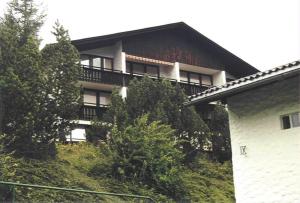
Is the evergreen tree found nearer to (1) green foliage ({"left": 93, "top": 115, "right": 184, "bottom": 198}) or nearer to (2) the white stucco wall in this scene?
(1) green foliage ({"left": 93, "top": 115, "right": 184, "bottom": 198})

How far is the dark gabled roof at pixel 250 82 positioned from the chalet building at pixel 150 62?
1426 centimetres

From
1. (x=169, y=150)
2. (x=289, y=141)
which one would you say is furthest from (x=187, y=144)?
(x=289, y=141)

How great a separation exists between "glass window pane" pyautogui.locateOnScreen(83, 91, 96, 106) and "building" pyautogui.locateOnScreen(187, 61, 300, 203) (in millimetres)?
16467

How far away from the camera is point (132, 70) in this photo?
34531mm

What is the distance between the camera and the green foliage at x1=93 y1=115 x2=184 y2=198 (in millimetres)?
19969

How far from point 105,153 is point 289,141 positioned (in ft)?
29.2

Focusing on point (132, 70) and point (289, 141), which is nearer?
point (289, 141)

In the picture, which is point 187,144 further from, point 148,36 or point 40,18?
point 148,36

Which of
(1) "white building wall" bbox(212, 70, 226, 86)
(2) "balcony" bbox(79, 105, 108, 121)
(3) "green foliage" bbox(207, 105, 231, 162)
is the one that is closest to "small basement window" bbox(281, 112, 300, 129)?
(3) "green foliage" bbox(207, 105, 231, 162)

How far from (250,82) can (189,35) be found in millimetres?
24003

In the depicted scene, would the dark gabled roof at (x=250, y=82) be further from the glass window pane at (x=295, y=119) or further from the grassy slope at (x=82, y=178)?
the grassy slope at (x=82, y=178)

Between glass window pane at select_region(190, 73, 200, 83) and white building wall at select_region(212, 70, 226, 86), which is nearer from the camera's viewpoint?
glass window pane at select_region(190, 73, 200, 83)

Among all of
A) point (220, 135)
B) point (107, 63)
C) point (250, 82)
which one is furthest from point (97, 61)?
point (250, 82)

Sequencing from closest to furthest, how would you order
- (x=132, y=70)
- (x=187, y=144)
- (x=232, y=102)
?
(x=232, y=102)
(x=187, y=144)
(x=132, y=70)
